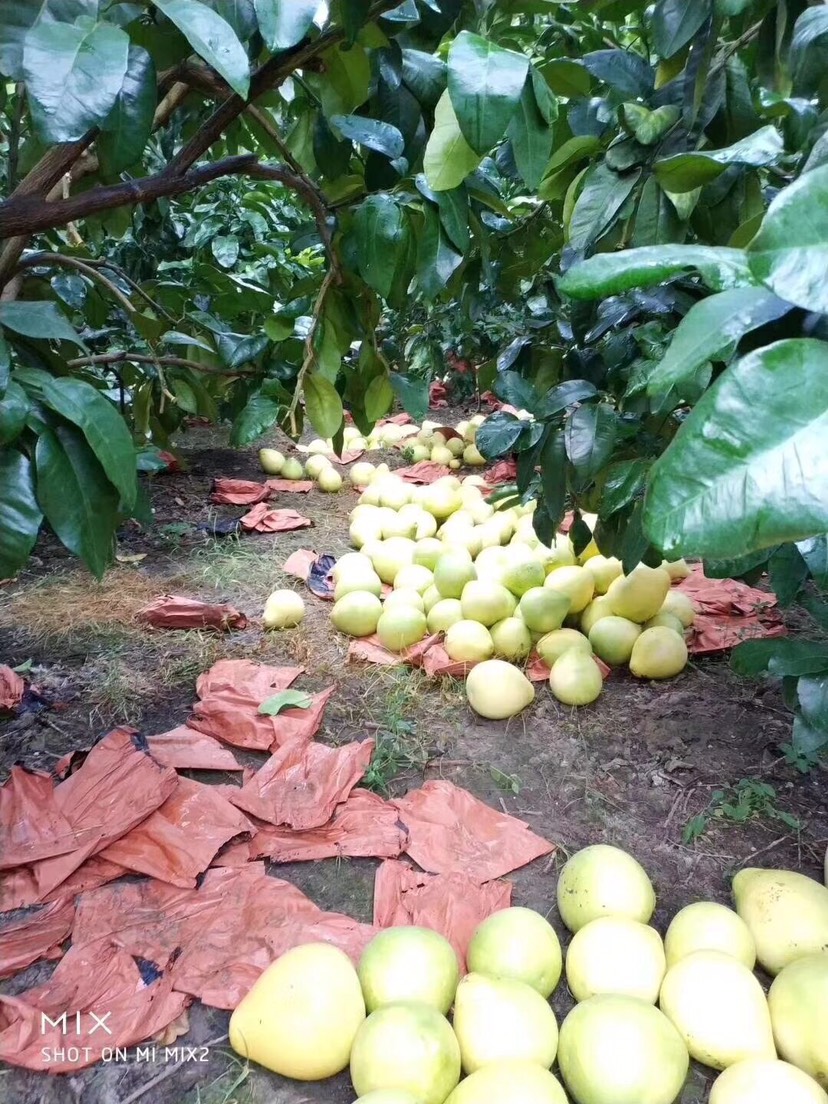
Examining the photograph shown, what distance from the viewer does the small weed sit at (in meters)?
1.71

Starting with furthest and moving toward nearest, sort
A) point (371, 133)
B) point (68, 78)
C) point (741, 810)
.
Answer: point (741, 810), point (371, 133), point (68, 78)

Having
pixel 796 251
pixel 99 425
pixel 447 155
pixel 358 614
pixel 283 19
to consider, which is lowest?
pixel 358 614

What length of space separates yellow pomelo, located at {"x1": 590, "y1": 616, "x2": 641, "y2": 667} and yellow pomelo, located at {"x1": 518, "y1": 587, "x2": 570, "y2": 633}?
127 millimetres

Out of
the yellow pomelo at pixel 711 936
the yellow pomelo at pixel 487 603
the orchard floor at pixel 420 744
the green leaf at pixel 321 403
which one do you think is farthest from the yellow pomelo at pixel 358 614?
the yellow pomelo at pixel 711 936

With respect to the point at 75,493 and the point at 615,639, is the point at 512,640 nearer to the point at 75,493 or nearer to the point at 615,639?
the point at 615,639

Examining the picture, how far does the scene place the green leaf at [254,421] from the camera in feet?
5.50

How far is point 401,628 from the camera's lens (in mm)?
2570

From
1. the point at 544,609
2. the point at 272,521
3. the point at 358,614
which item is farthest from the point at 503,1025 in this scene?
the point at 272,521

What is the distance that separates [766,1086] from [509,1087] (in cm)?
37

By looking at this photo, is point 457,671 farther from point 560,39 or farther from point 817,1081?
point 560,39

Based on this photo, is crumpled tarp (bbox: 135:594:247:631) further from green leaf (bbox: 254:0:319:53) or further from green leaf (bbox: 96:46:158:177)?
green leaf (bbox: 254:0:319:53)

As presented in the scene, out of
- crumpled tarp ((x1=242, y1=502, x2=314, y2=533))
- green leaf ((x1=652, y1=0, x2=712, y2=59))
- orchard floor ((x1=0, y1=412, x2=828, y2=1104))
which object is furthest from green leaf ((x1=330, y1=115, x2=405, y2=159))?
crumpled tarp ((x1=242, y1=502, x2=314, y2=533))

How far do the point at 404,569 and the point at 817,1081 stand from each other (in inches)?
85.4

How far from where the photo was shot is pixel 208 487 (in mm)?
4449
